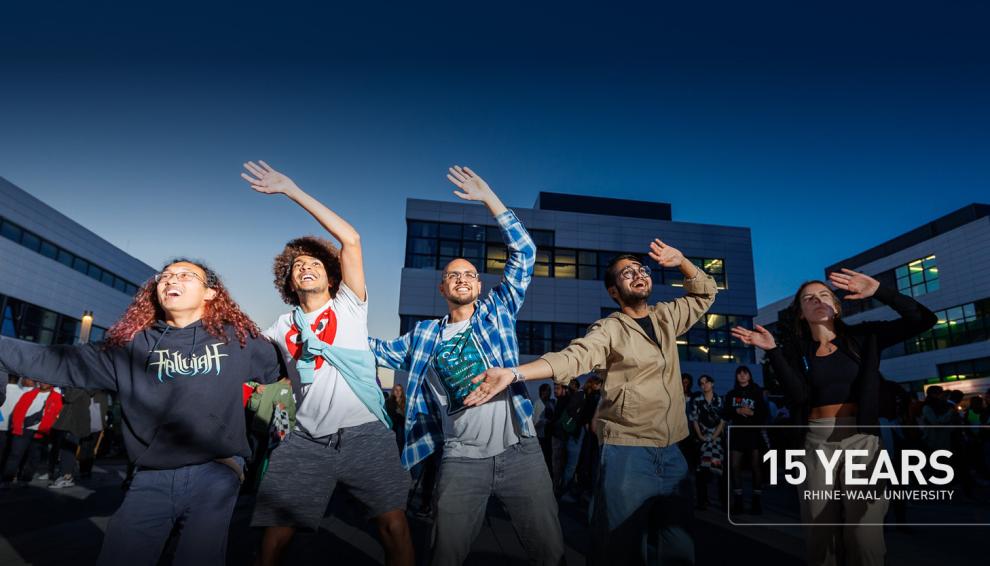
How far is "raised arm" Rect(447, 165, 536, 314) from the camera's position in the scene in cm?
339

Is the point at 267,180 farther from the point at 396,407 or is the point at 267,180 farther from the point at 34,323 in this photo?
the point at 34,323

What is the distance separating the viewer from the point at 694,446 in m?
7.62

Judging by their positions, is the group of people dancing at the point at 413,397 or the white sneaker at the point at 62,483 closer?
the group of people dancing at the point at 413,397

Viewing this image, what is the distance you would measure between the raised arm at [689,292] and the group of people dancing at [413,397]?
0.02m

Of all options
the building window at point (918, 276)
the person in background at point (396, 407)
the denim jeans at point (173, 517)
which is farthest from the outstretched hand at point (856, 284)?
the building window at point (918, 276)

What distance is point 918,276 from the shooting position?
114 feet

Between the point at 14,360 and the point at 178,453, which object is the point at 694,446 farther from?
the point at 14,360

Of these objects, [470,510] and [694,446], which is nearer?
[470,510]

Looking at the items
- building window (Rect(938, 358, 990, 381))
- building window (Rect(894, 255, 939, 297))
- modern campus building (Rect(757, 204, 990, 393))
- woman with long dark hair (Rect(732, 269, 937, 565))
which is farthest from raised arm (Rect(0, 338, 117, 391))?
building window (Rect(894, 255, 939, 297))

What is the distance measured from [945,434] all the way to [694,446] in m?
5.89

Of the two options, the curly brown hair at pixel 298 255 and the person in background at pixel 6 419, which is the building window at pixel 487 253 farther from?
the curly brown hair at pixel 298 255

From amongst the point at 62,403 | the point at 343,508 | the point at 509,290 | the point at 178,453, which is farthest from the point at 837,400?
the point at 62,403

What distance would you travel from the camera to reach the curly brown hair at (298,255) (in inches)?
134

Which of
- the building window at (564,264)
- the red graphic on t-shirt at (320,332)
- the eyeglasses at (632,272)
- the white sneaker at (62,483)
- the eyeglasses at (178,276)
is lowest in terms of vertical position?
the white sneaker at (62,483)
